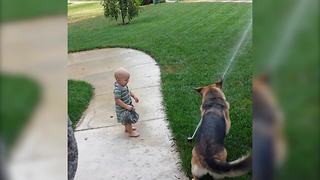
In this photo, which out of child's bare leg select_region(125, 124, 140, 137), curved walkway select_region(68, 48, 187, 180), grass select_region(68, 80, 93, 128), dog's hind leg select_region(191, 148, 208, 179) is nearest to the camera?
dog's hind leg select_region(191, 148, 208, 179)

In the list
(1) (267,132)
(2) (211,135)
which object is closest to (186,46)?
(2) (211,135)

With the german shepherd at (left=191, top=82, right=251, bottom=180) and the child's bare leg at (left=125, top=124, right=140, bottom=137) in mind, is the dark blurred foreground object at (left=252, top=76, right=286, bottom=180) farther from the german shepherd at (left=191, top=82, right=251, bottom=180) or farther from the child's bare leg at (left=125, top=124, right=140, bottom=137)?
the child's bare leg at (left=125, top=124, right=140, bottom=137)

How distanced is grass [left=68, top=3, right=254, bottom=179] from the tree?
8cm

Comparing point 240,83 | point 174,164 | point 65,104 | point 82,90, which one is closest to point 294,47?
point 65,104

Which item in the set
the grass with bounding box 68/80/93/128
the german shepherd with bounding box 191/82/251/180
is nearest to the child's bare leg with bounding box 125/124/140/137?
the grass with bounding box 68/80/93/128

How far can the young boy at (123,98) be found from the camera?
10.7ft

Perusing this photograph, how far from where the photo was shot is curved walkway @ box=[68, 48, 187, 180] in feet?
9.19

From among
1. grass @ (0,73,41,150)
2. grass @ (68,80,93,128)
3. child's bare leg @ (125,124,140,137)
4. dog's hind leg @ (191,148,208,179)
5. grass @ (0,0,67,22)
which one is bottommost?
grass @ (68,80,93,128)

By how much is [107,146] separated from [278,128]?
2.64 metres

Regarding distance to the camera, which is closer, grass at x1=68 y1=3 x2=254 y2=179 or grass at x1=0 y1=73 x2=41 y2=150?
grass at x1=0 y1=73 x2=41 y2=150

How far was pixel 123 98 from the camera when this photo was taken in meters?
3.32

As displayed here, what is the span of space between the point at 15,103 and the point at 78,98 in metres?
3.63

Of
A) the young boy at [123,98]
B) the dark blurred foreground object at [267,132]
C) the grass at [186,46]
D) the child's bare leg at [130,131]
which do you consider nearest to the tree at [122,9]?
the grass at [186,46]

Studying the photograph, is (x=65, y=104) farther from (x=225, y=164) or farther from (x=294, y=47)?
(x=225, y=164)
